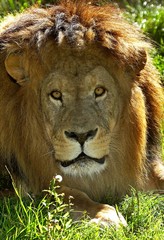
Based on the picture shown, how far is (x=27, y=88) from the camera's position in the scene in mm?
4945

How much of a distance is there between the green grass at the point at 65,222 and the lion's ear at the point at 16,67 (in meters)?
0.72

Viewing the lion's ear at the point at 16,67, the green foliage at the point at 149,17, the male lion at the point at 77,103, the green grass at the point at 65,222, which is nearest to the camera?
the green grass at the point at 65,222

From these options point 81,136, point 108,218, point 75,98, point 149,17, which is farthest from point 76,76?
point 149,17

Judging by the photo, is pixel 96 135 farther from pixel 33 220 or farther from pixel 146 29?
pixel 146 29

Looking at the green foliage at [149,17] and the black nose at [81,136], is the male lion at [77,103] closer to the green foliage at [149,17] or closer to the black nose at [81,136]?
the black nose at [81,136]

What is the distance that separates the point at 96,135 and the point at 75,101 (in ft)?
0.76

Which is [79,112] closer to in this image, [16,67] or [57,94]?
[57,94]

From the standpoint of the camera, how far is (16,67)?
4910mm

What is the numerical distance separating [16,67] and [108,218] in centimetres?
105

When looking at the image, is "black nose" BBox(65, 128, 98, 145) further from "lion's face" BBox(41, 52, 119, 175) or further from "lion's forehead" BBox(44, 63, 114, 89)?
"lion's forehead" BBox(44, 63, 114, 89)

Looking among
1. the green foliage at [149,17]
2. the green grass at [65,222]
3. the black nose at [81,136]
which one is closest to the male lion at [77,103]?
the black nose at [81,136]

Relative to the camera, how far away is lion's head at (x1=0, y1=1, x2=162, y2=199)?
4.75 m

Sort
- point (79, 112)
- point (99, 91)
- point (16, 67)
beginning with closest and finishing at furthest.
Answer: point (79, 112), point (99, 91), point (16, 67)

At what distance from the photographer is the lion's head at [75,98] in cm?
475
